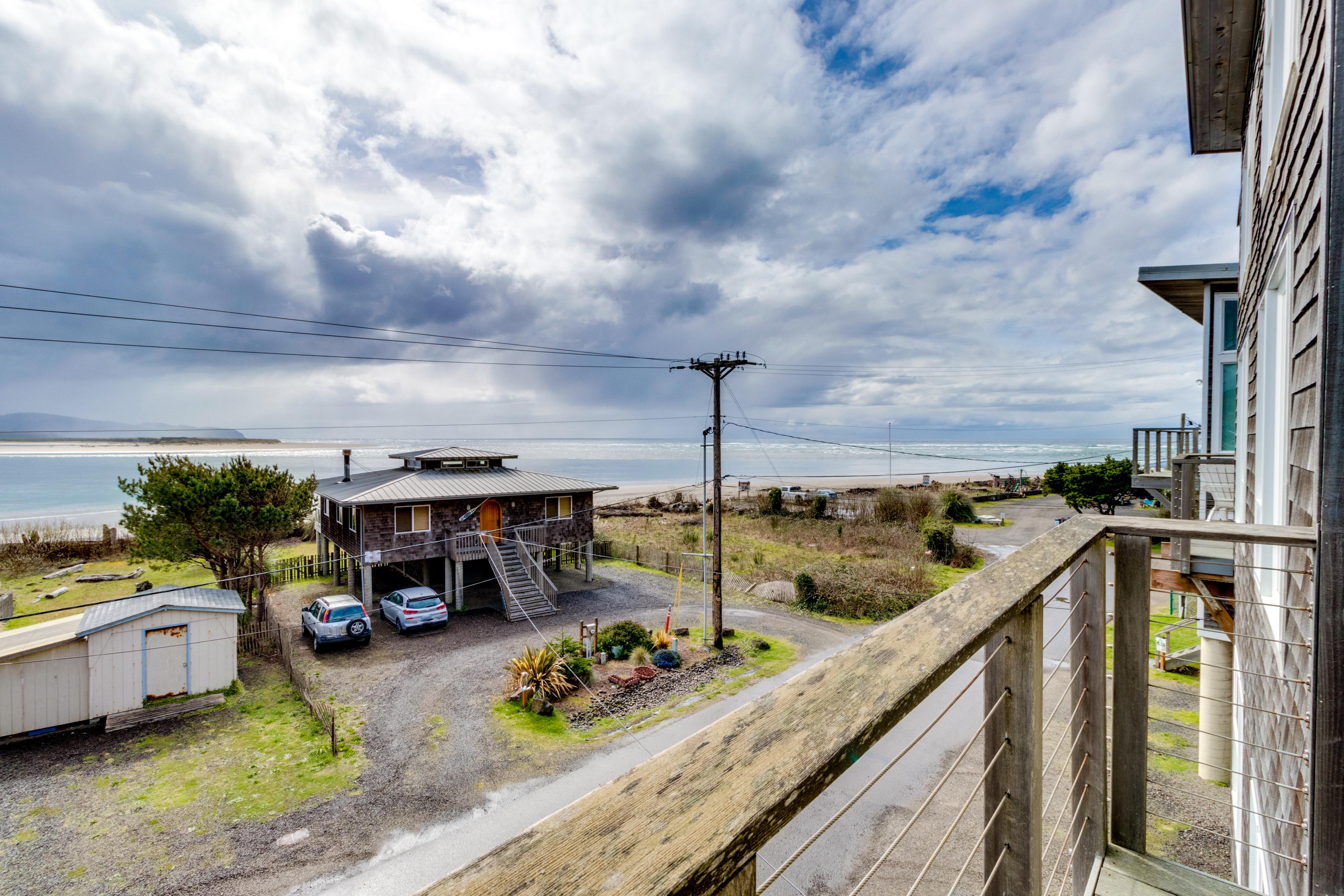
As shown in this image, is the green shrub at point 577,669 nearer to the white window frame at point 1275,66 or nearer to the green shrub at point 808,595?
the green shrub at point 808,595

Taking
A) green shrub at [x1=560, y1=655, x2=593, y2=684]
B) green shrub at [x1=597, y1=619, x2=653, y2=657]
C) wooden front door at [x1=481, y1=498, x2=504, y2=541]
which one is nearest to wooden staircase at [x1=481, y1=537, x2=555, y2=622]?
wooden front door at [x1=481, y1=498, x2=504, y2=541]

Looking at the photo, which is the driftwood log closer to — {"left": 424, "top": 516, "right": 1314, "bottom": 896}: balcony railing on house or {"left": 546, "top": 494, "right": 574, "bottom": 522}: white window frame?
{"left": 546, "top": 494, "right": 574, "bottom": 522}: white window frame

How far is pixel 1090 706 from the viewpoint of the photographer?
1.91m

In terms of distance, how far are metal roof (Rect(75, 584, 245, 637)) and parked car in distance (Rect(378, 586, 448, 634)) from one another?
12.1 feet

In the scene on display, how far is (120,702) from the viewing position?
10.4 m

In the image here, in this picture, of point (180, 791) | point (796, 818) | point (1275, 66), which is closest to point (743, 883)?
point (1275, 66)

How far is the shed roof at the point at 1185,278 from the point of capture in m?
8.89

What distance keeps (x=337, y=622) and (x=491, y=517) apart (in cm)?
578

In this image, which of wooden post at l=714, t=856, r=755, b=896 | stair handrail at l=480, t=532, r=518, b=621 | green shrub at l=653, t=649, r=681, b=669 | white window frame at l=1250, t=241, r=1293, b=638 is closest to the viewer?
wooden post at l=714, t=856, r=755, b=896

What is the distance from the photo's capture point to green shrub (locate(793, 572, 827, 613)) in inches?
666

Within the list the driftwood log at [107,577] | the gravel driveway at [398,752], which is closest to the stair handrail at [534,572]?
the gravel driveway at [398,752]

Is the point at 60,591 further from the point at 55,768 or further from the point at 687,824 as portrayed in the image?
the point at 687,824

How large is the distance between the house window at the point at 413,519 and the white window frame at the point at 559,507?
3699mm

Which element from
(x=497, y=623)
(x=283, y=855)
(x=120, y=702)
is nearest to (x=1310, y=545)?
(x=283, y=855)
